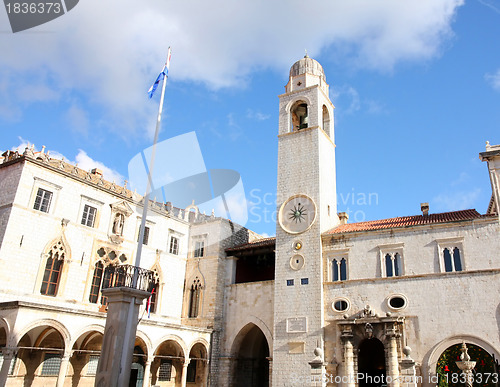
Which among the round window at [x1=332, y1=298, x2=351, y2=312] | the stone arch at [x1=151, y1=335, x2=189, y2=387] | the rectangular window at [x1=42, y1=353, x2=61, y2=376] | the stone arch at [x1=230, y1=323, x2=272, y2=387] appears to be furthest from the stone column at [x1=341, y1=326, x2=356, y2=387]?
the rectangular window at [x1=42, y1=353, x2=61, y2=376]

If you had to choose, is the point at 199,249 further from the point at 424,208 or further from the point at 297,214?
the point at 424,208

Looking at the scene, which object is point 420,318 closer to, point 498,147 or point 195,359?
point 498,147

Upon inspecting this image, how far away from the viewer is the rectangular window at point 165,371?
28073 mm

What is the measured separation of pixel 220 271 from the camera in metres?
30.6

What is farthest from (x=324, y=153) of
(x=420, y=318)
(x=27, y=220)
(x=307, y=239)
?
(x=27, y=220)

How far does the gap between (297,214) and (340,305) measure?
616 cm

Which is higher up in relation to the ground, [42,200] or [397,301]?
[42,200]

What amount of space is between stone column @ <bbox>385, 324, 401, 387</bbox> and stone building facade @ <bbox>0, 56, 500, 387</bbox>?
0.07 meters

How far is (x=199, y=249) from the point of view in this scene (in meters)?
32.1

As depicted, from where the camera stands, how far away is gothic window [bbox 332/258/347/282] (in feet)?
82.6

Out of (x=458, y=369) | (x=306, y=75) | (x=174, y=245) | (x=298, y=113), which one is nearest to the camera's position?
(x=458, y=369)

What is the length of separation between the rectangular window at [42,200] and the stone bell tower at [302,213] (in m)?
13.7

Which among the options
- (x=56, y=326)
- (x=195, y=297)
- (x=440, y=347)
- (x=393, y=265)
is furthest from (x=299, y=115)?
(x=56, y=326)

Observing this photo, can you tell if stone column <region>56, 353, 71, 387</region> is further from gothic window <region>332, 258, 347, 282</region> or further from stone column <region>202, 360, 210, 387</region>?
gothic window <region>332, 258, 347, 282</region>
